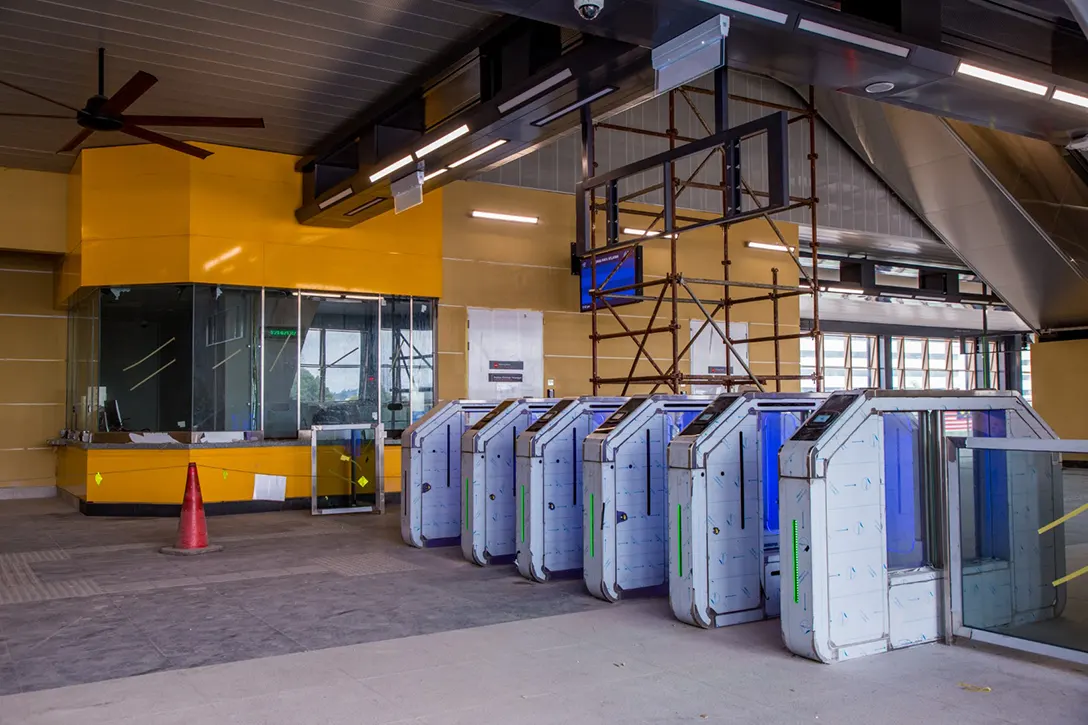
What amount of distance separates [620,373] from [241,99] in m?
6.54

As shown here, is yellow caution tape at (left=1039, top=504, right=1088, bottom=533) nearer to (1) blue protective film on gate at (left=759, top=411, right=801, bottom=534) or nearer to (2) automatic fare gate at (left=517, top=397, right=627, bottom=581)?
(1) blue protective film on gate at (left=759, top=411, right=801, bottom=534)

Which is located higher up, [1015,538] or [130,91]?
[130,91]

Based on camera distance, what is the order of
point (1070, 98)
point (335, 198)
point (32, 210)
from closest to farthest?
point (1070, 98), point (335, 198), point (32, 210)

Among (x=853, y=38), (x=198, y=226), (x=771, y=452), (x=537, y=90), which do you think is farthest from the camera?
(x=198, y=226)

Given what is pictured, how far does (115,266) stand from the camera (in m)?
10.7

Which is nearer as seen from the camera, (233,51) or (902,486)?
(902,486)

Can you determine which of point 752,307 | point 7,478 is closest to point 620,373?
point 752,307

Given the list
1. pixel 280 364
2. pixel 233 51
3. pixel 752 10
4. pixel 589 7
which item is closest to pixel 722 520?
pixel 752 10

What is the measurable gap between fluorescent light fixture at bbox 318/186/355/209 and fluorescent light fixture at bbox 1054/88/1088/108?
21.7ft

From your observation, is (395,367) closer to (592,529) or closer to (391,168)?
(391,168)

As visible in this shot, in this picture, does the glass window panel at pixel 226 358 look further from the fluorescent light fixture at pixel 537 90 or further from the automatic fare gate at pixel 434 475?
the fluorescent light fixture at pixel 537 90

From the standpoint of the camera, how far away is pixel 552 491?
265 inches

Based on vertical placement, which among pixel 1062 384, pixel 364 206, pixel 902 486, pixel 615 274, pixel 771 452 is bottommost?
pixel 902 486

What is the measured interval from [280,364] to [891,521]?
26.6 feet
